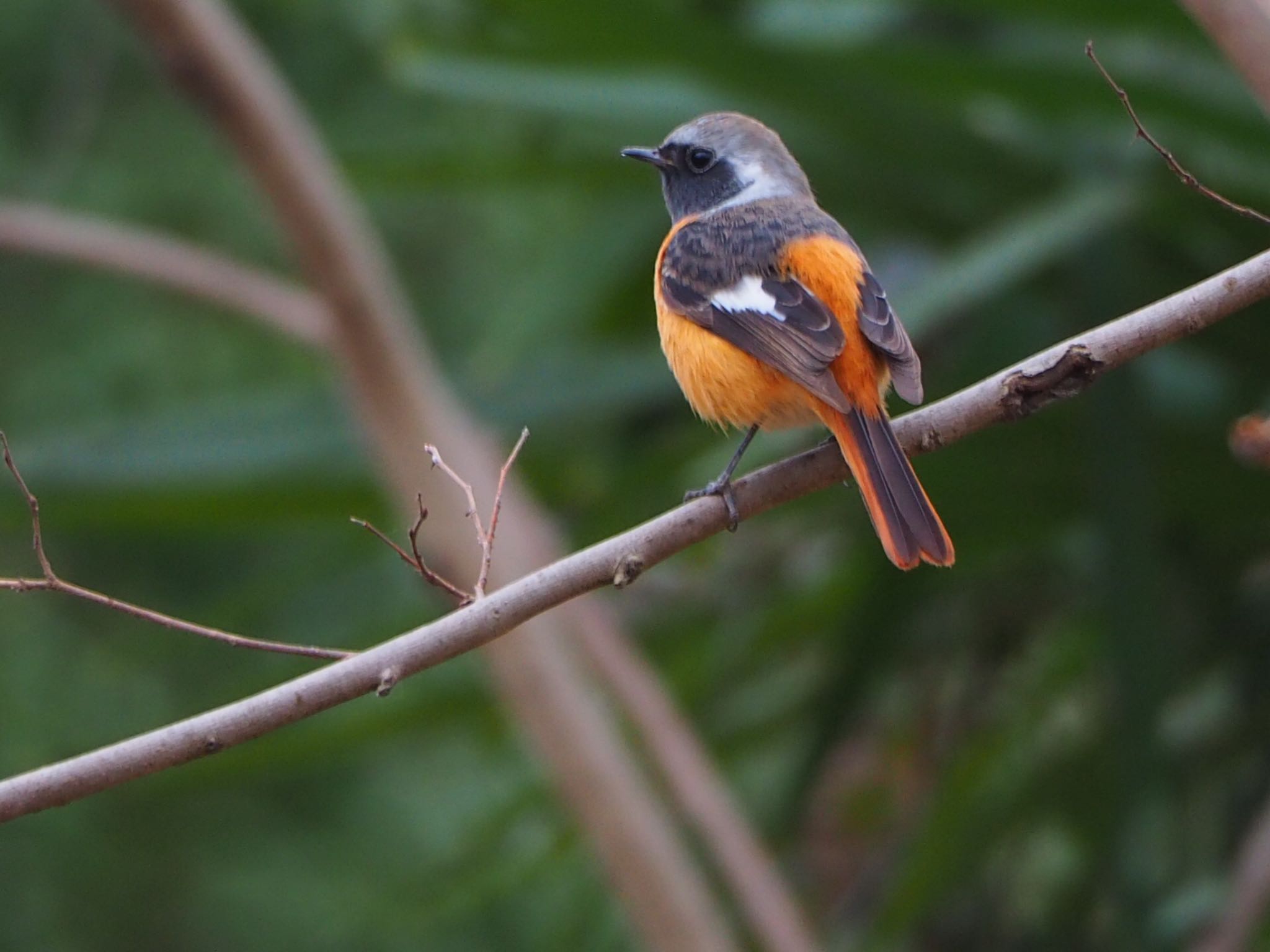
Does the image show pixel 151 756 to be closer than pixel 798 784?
Yes

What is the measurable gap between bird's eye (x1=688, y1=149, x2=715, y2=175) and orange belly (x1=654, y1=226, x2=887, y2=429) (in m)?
0.58

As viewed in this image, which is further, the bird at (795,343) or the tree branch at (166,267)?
the tree branch at (166,267)

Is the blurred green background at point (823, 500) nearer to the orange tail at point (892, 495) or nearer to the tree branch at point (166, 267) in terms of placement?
Answer: the tree branch at point (166, 267)

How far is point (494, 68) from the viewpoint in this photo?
149 inches

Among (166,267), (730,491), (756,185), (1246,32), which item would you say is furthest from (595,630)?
(1246,32)

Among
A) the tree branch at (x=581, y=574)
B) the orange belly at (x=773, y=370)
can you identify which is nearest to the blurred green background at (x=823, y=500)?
the orange belly at (x=773, y=370)

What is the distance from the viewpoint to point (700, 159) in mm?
3367

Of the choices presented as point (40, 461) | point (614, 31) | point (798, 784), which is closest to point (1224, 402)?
point (798, 784)

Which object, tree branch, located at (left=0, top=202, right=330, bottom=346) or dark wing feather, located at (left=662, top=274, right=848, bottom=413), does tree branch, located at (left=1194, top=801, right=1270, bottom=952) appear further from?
tree branch, located at (left=0, top=202, right=330, bottom=346)

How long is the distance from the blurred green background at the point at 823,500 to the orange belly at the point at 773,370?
14.3 inches

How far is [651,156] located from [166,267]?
148 centimetres

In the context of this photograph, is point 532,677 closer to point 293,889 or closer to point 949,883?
point 949,883

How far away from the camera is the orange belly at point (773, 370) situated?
8.36ft

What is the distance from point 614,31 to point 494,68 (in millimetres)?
363
